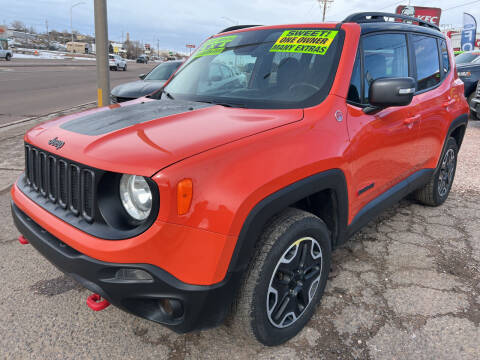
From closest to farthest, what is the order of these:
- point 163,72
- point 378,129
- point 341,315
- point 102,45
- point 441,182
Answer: point 341,315, point 378,129, point 441,182, point 102,45, point 163,72

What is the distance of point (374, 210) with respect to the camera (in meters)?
2.74

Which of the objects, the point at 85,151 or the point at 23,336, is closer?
the point at 85,151

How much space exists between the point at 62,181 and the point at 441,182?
372 cm

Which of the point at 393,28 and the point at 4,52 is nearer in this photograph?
the point at 393,28

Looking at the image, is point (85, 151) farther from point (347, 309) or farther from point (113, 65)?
point (113, 65)

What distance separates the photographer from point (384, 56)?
2822mm

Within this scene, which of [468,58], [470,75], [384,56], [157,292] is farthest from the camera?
[468,58]

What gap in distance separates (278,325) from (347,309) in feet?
1.98

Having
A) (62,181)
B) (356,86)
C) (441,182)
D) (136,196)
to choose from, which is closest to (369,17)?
(356,86)

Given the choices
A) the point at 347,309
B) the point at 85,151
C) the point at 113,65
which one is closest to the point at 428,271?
the point at 347,309

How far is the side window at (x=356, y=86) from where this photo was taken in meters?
2.42

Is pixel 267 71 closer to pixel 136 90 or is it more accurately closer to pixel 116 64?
pixel 136 90

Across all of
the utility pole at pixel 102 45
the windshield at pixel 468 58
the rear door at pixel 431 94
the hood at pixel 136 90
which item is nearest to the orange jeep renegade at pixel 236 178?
the rear door at pixel 431 94

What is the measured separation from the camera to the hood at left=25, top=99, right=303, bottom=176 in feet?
5.52
